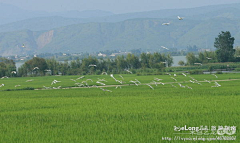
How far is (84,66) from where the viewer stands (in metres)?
90.7

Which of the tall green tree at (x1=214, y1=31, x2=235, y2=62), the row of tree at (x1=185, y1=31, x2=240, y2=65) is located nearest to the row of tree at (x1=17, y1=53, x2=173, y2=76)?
the row of tree at (x1=185, y1=31, x2=240, y2=65)

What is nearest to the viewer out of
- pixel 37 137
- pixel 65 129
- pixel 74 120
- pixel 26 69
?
pixel 37 137

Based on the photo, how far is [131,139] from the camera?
48.5 feet

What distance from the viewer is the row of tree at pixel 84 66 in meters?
85.2

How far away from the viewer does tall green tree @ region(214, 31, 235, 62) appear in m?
94.9

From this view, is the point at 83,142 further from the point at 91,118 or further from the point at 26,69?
the point at 26,69

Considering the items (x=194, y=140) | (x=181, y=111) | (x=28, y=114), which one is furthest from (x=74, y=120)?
(x=194, y=140)

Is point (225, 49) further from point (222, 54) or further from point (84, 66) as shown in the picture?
point (84, 66)

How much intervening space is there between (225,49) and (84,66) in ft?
114

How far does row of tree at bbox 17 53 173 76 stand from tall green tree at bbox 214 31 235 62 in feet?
45.4

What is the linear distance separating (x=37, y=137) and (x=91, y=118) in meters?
4.71

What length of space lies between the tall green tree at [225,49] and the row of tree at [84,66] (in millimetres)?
13848

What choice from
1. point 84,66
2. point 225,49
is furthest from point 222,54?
point 84,66

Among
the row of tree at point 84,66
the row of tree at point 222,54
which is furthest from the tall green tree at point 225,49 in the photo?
the row of tree at point 84,66
